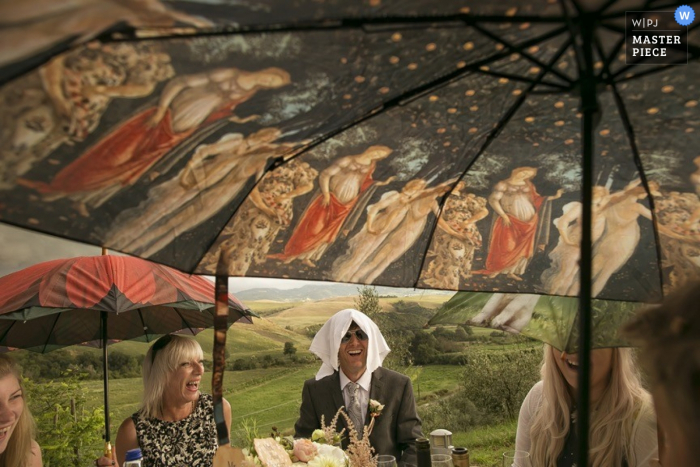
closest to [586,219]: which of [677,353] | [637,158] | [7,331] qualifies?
[677,353]

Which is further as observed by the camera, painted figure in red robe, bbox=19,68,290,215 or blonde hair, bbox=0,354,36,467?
blonde hair, bbox=0,354,36,467

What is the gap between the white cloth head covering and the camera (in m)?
4.83

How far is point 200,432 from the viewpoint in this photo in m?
4.20

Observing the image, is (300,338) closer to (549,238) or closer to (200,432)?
(200,432)

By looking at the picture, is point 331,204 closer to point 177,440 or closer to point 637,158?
point 637,158

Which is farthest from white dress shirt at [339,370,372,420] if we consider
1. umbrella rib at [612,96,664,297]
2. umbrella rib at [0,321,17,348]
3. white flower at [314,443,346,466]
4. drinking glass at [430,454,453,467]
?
umbrella rib at [612,96,664,297]

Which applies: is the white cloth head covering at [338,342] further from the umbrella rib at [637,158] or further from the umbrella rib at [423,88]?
the umbrella rib at [423,88]

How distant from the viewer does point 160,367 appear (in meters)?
4.11

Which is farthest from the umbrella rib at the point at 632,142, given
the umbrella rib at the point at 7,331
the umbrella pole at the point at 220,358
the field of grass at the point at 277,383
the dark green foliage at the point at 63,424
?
the field of grass at the point at 277,383

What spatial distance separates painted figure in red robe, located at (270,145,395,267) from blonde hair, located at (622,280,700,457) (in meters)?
0.88

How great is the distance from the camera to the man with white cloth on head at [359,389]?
4543 mm

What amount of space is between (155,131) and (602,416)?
7.57 feet

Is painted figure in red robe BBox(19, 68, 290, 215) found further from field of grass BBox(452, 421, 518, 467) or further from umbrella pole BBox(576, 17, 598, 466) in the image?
field of grass BBox(452, 421, 518, 467)

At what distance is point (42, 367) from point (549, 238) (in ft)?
27.6
